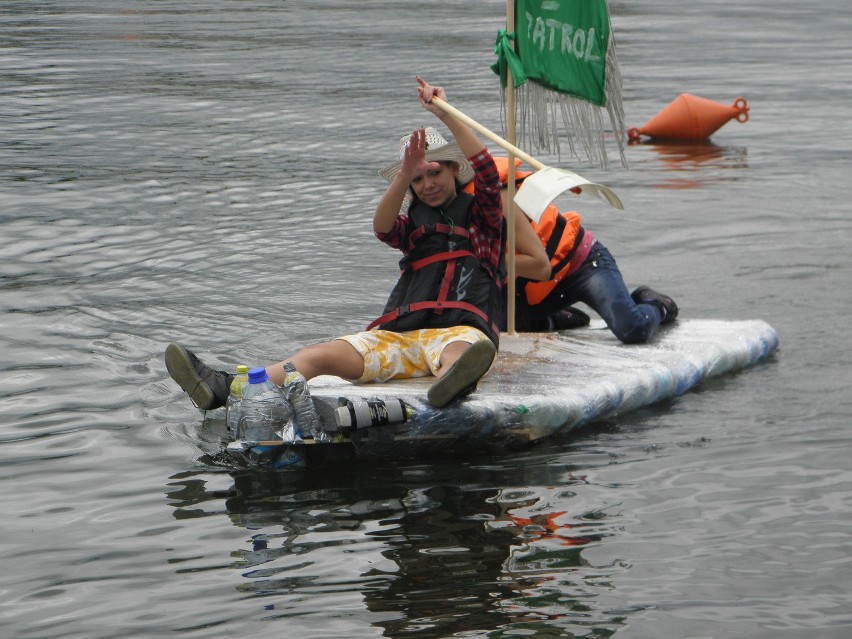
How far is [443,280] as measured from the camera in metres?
7.60

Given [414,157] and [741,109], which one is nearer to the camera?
[414,157]

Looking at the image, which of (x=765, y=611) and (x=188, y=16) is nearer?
(x=765, y=611)

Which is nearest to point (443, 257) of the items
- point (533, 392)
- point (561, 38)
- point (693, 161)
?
point (533, 392)

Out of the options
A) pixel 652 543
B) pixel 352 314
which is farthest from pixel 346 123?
pixel 652 543

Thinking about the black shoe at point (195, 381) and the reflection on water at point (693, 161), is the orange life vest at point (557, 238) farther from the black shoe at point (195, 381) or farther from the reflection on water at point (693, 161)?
the reflection on water at point (693, 161)

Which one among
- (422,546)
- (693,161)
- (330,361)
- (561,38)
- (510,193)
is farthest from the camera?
(693,161)

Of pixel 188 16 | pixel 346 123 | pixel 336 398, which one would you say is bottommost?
pixel 336 398

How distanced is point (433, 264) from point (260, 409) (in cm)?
155

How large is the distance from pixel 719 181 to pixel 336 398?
932 cm

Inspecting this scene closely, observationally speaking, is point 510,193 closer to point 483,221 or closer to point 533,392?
point 483,221

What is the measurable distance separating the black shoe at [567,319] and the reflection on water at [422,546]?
2.57m

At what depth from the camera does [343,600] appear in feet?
17.8

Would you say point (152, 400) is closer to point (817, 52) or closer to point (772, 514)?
point (772, 514)

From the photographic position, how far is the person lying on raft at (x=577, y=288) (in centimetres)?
856
